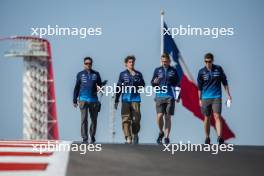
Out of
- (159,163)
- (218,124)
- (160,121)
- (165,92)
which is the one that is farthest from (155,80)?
(159,163)

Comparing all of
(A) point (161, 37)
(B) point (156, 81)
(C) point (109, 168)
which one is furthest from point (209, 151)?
(A) point (161, 37)

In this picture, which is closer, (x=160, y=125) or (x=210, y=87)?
(x=210, y=87)

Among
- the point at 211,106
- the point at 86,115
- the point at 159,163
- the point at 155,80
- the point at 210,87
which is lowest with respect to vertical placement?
the point at 159,163

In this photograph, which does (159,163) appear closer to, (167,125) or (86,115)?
(167,125)

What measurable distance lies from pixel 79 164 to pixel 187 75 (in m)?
10.3

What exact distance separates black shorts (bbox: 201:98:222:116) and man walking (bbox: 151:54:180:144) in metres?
0.56

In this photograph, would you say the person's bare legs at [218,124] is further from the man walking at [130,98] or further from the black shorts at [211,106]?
the man walking at [130,98]

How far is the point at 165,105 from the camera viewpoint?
11875 mm

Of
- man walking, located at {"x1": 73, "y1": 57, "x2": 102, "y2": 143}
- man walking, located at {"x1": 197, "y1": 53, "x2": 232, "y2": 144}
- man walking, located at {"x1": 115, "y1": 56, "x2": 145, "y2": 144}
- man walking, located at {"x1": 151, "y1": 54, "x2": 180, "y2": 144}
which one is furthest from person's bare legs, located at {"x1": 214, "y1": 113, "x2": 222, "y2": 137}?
man walking, located at {"x1": 73, "y1": 57, "x2": 102, "y2": 143}

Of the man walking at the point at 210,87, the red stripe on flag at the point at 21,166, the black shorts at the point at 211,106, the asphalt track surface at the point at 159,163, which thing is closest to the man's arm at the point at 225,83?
the man walking at the point at 210,87

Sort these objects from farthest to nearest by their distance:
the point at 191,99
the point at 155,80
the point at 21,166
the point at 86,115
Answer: the point at 191,99
the point at 86,115
the point at 155,80
the point at 21,166

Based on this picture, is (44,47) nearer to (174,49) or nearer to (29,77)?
(29,77)

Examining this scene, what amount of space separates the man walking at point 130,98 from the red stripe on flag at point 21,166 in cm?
481

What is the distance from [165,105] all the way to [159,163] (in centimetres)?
462
